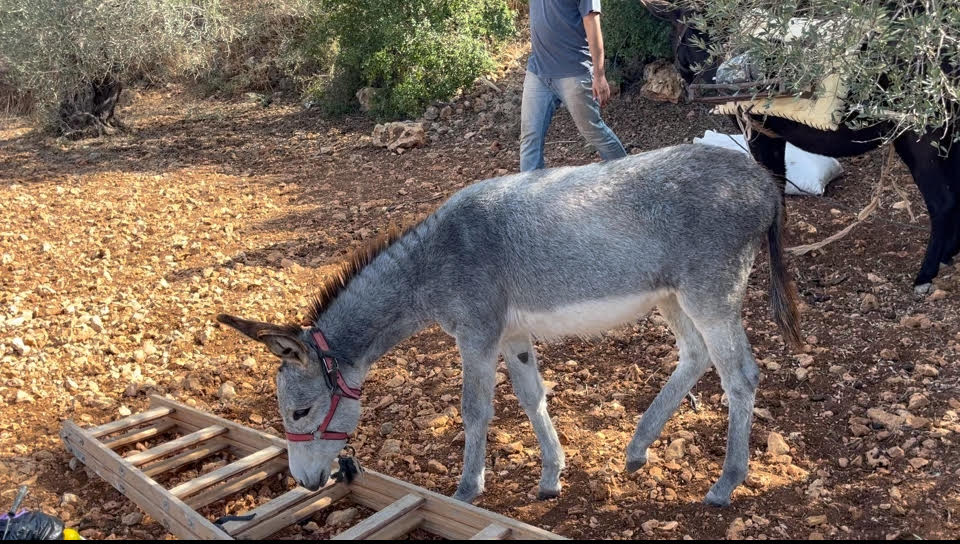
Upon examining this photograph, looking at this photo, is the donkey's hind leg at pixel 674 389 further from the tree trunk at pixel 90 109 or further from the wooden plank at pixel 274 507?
the tree trunk at pixel 90 109

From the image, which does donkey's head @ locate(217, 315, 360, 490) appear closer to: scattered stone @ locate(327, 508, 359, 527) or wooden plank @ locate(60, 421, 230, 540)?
scattered stone @ locate(327, 508, 359, 527)

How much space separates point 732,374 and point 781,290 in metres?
0.52

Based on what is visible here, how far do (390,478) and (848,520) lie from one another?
2.02 m

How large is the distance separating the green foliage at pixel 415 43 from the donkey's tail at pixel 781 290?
25.4 feet

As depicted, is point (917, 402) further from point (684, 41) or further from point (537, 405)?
point (684, 41)

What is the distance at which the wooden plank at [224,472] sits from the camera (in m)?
3.71

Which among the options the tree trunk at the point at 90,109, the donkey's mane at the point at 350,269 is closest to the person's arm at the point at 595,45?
the donkey's mane at the point at 350,269

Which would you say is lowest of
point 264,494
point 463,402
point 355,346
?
point 264,494

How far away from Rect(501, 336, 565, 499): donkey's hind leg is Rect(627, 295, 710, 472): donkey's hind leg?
0.36 meters

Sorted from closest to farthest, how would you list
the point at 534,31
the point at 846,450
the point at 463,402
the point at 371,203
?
1. the point at 463,402
2. the point at 846,450
3. the point at 534,31
4. the point at 371,203

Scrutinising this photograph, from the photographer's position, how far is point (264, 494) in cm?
400

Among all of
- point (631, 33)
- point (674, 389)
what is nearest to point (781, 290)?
point (674, 389)

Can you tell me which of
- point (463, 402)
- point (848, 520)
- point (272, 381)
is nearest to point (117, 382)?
point (272, 381)

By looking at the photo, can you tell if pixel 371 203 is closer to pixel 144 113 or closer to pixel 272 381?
pixel 272 381
